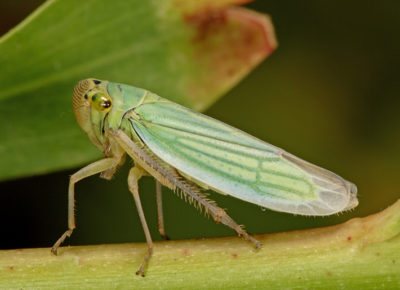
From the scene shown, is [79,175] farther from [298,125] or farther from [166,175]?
[298,125]

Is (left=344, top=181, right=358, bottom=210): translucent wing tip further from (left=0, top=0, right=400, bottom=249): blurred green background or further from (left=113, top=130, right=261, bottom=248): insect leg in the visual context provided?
(left=0, top=0, right=400, bottom=249): blurred green background

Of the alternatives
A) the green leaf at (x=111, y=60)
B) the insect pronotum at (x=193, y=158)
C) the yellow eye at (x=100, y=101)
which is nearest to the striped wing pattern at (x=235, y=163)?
the insect pronotum at (x=193, y=158)

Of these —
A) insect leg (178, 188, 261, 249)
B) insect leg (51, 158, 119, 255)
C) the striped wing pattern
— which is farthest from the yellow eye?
insect leg (178, 188, 261, 249)

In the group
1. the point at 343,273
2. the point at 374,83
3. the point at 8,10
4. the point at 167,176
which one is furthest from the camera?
the point at 374,83

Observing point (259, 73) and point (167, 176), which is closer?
point (167, 176)

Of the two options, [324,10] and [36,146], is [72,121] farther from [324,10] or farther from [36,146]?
[324,10]

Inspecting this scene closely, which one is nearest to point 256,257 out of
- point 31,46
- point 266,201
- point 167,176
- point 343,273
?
point 343,273
